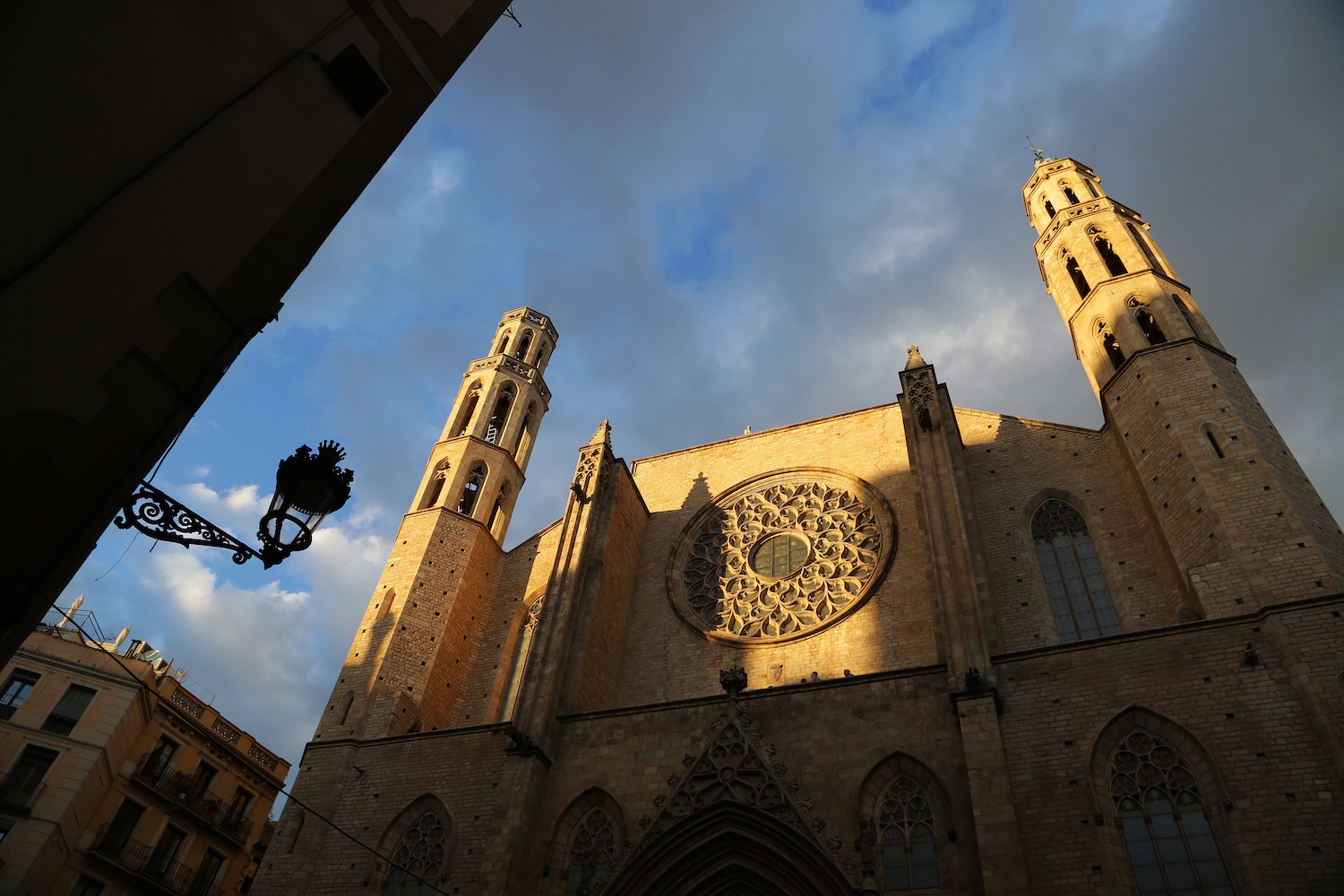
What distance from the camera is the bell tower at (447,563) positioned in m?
15.3

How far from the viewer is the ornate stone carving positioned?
15430 mm

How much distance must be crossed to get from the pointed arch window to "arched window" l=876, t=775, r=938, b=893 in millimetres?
11852

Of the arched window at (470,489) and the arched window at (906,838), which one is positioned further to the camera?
the arched window at (470,489)

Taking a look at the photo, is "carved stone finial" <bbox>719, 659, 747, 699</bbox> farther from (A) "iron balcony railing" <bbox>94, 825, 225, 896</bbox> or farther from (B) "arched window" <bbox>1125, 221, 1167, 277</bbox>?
(A) "iron balcony railing" <bbox>94, 825, 225, 896</bbox>

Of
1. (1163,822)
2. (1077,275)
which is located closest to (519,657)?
(1163,822)

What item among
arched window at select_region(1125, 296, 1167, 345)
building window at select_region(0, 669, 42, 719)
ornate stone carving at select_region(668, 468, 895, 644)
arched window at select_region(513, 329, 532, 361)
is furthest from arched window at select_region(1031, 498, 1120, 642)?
building window at select_region(0, 669, 42, 719)

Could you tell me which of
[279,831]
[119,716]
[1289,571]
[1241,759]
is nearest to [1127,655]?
[1241,759]

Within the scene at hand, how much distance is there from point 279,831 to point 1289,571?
584 inches

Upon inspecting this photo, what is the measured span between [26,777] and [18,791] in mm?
431

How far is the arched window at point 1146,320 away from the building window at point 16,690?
22.3 metres

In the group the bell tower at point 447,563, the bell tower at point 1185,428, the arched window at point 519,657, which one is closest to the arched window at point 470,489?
the bell tower at point 447,563

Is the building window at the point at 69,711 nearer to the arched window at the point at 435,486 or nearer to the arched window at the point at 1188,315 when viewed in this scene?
the arched window at the point at 435,486

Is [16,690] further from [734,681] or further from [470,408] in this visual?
[734,681]

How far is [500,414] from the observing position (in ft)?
72.5
